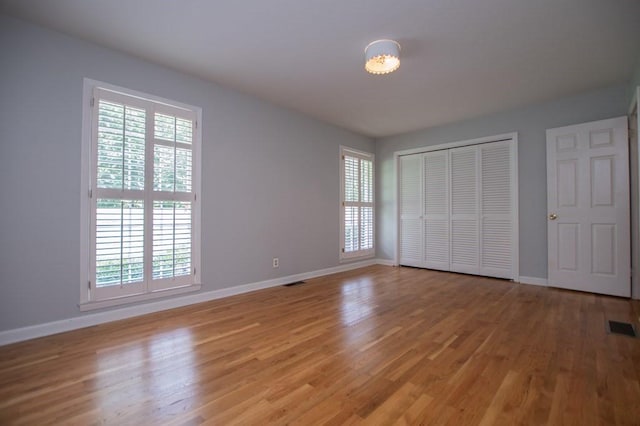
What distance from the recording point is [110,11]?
7.40 ft

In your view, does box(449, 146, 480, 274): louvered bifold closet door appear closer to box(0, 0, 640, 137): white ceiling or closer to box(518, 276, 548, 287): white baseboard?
box(518, 276, 548, 287): white baseboard

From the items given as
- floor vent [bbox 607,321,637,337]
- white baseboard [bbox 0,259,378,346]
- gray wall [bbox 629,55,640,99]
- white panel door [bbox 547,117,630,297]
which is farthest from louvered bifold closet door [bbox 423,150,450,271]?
white baseboard [bbox 0,259,378,346]

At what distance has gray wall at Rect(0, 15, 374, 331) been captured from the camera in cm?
233

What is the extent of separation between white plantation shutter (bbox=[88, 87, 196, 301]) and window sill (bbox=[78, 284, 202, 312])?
4 centimetres

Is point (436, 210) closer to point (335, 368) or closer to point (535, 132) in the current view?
point (535, 132)

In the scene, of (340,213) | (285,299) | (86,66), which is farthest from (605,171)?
(86,66)

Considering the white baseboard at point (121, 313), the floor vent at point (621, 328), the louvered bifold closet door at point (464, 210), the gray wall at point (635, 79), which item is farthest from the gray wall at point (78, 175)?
the gray wall at point (635, 79)

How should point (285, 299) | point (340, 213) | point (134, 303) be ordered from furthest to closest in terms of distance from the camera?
point (340, 213) < point (285, 299) < point (134, 303)

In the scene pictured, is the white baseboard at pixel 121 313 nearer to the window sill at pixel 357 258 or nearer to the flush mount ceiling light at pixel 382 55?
the window sill at pixel 357 258

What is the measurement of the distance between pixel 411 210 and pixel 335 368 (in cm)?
418

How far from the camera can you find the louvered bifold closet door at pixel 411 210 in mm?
5484

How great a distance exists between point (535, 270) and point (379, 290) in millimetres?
2336

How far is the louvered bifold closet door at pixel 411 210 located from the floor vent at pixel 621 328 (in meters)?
2.89

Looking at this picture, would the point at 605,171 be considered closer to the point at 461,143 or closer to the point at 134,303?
the point at 461,143
